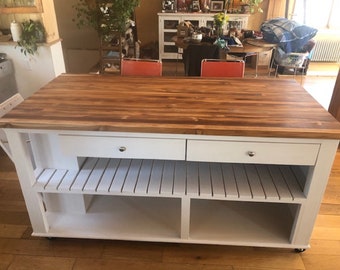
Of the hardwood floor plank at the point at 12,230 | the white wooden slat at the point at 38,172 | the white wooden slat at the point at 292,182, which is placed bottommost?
the hardwood floor plank at the point at 12,230

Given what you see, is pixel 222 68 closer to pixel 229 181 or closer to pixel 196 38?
pixel 229 181

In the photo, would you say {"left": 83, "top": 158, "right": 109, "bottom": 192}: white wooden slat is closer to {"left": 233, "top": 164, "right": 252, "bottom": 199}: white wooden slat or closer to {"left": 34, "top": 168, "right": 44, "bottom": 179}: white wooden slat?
{"left": 34, "top": 168, "right": 44, "bottom": 179}: white wooden slat

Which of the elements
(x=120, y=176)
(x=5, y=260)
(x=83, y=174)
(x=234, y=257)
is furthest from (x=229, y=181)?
(x=5, y=260)

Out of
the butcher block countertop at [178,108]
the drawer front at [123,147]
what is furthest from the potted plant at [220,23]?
the drawer front at [123,147]

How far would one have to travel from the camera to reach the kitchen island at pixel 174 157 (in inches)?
52.9

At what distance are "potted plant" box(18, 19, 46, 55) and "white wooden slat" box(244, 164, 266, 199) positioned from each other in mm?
2512

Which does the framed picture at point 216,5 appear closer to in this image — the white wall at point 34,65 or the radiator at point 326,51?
the radiator at point 326,51

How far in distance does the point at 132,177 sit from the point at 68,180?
1.15 ft

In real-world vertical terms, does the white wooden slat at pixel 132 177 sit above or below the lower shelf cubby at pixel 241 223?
above

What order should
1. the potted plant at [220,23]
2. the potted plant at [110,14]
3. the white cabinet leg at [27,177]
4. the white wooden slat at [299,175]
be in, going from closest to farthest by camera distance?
1. the white cabinet leg at [27,177]
2. the white wooden slat at [299,175]
3. the potted plant at [110,14]
4. the potted plant at [220,23]

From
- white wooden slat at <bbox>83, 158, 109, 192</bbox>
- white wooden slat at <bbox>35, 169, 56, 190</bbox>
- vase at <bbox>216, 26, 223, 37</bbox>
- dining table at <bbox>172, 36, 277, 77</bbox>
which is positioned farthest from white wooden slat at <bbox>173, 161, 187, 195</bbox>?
vase at <bbox>216, 26, 223, 37</bbox>

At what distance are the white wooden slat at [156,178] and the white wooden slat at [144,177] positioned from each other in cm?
2

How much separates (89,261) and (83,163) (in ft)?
1.85

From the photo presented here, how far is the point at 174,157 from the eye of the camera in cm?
141
